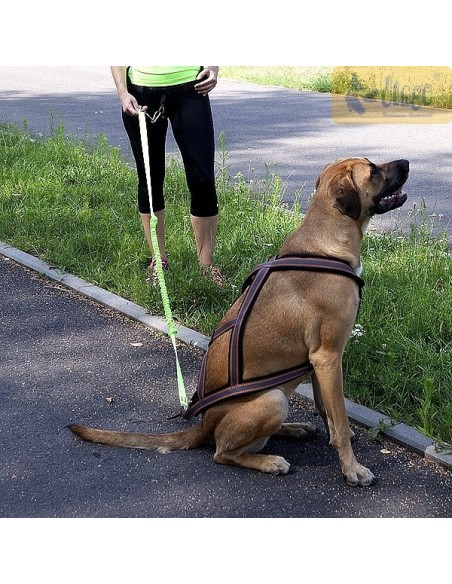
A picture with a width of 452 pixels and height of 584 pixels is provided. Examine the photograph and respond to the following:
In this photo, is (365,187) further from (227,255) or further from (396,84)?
(396,84)

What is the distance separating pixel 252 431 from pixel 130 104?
8.60 feet

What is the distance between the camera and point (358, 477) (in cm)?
339

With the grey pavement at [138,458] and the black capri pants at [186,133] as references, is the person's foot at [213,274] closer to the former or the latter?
the black capri pants at [186,133]

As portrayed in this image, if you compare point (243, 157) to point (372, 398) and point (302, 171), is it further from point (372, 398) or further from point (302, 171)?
point (372, 398)

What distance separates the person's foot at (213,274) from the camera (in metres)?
5.46

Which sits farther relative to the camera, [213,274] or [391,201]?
[213,274]

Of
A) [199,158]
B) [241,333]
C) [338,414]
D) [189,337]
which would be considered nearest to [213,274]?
[189,337]

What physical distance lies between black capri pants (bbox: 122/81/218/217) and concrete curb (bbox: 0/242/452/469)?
34.4 inches

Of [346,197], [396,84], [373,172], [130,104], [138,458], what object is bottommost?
[138,458]

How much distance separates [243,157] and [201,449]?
23.1ft

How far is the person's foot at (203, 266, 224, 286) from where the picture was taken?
546cm

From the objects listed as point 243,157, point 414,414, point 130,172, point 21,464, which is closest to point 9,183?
point 130,172

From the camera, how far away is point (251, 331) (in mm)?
3471

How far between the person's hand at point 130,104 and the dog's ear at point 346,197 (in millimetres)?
1951
